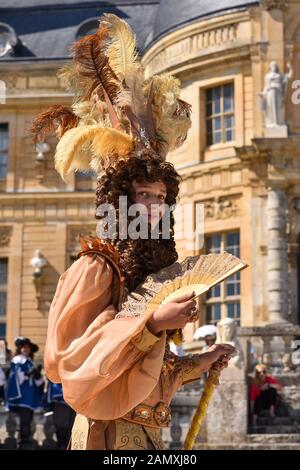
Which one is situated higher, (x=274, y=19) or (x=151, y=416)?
(x=274, y=19)

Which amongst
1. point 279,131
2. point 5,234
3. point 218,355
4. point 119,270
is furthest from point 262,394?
point 5,234

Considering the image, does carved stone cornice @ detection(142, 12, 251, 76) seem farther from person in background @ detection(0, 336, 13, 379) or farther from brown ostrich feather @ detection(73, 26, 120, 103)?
brown ostrich feather @ detection(73, 26, 120, 103)

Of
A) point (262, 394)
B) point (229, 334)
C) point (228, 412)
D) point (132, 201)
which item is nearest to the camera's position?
point (132, 201)

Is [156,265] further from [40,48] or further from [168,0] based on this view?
[40,48]

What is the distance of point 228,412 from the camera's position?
15352 millimetres

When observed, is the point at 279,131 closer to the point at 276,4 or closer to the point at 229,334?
the point at 276,4

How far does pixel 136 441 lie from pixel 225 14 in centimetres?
2228

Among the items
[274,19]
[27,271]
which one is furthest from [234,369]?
[27,271]

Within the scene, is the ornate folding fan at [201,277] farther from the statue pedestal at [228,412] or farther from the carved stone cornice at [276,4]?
the carved stone cornice at [276,4]

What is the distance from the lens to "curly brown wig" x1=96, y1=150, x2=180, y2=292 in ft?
16.9

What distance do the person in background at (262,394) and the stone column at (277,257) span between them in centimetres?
763

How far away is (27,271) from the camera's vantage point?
30391 mm

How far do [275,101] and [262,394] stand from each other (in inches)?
402

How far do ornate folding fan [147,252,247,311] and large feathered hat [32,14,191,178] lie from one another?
29.9 inches
